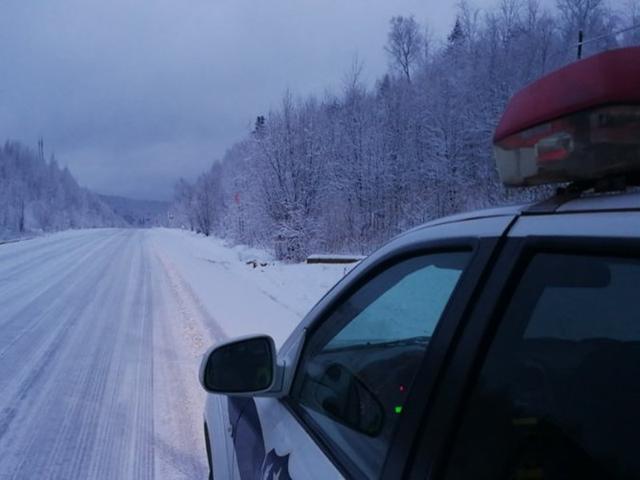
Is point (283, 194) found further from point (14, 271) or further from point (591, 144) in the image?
point (591, 144)

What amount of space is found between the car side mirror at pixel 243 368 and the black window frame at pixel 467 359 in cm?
93

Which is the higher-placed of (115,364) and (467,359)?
(467,359)

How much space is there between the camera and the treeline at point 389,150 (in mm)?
26359

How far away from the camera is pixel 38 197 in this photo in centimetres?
10788

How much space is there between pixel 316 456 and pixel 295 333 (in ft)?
2.19

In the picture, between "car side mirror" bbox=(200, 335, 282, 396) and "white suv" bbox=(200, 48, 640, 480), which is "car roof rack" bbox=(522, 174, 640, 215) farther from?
"car side mirror" bbox=(200, 335, 282, 396)

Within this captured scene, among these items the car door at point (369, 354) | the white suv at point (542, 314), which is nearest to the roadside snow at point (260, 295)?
the car door at point (369, 354)

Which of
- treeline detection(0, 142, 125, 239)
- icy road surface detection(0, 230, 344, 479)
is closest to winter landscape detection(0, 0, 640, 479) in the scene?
icy road surface detection(0, 230, 344, 479)

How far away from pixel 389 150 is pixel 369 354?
34622mm

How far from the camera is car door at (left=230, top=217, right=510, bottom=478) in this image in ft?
3.87

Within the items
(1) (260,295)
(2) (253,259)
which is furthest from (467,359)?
(2) (253,259)

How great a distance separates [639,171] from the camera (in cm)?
97

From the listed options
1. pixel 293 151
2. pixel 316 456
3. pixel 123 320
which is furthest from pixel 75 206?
pixel 316 456

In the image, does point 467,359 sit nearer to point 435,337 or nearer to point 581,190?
point 435,337
